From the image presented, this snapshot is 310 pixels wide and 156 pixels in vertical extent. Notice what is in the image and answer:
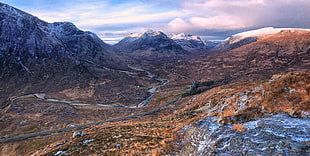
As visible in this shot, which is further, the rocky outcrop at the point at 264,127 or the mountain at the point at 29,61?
the mountain at the point at 29,61

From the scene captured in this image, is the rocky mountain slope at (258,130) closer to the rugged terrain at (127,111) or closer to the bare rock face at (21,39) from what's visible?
the rugged terrain at (127,111)

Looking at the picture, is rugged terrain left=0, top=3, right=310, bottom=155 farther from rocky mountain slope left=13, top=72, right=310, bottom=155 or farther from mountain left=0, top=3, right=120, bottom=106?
mountain left=0, top=3, right=120, bottom=106

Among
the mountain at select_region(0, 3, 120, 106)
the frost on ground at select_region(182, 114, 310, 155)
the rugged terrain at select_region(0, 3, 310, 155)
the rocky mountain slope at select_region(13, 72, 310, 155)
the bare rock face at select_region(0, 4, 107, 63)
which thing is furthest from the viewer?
the bare rock face at select_region(0, 4, 107, 63)

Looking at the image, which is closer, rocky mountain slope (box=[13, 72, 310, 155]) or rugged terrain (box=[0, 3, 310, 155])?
rocky mountain slope (box=[13, 72, 310, 155])

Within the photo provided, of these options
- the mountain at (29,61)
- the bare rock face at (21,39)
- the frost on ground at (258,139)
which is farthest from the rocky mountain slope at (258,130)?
the bare rock face at (21,39)

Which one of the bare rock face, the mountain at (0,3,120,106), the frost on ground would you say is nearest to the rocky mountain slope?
the frost on ground

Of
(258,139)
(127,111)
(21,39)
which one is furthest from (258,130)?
(21,39)

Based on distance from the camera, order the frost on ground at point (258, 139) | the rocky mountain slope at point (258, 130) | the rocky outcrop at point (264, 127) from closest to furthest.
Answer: the frost on ground at point (258, 139)
the rocky outcrop at point (264, 127)
the rocky mountain slope at point (258, 130)

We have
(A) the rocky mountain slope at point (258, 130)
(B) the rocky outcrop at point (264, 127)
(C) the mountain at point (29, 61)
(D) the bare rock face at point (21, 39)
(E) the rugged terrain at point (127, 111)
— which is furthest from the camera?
(D) the bare rock face at point (21, 39)

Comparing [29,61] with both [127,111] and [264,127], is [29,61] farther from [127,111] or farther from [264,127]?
[264,127]

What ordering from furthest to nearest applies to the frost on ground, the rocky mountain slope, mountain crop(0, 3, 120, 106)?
1. mountain crop(0, 3, 120, 106)
2. the rocky mountain slope
3. the frost on ground

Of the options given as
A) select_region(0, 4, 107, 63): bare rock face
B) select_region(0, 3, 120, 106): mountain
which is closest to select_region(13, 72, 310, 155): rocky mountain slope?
select_region(0, 3, 120, 106): mountain

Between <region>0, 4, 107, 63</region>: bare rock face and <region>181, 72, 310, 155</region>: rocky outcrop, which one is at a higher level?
<region>0, 4, 107, 63</region>: bare rock face
